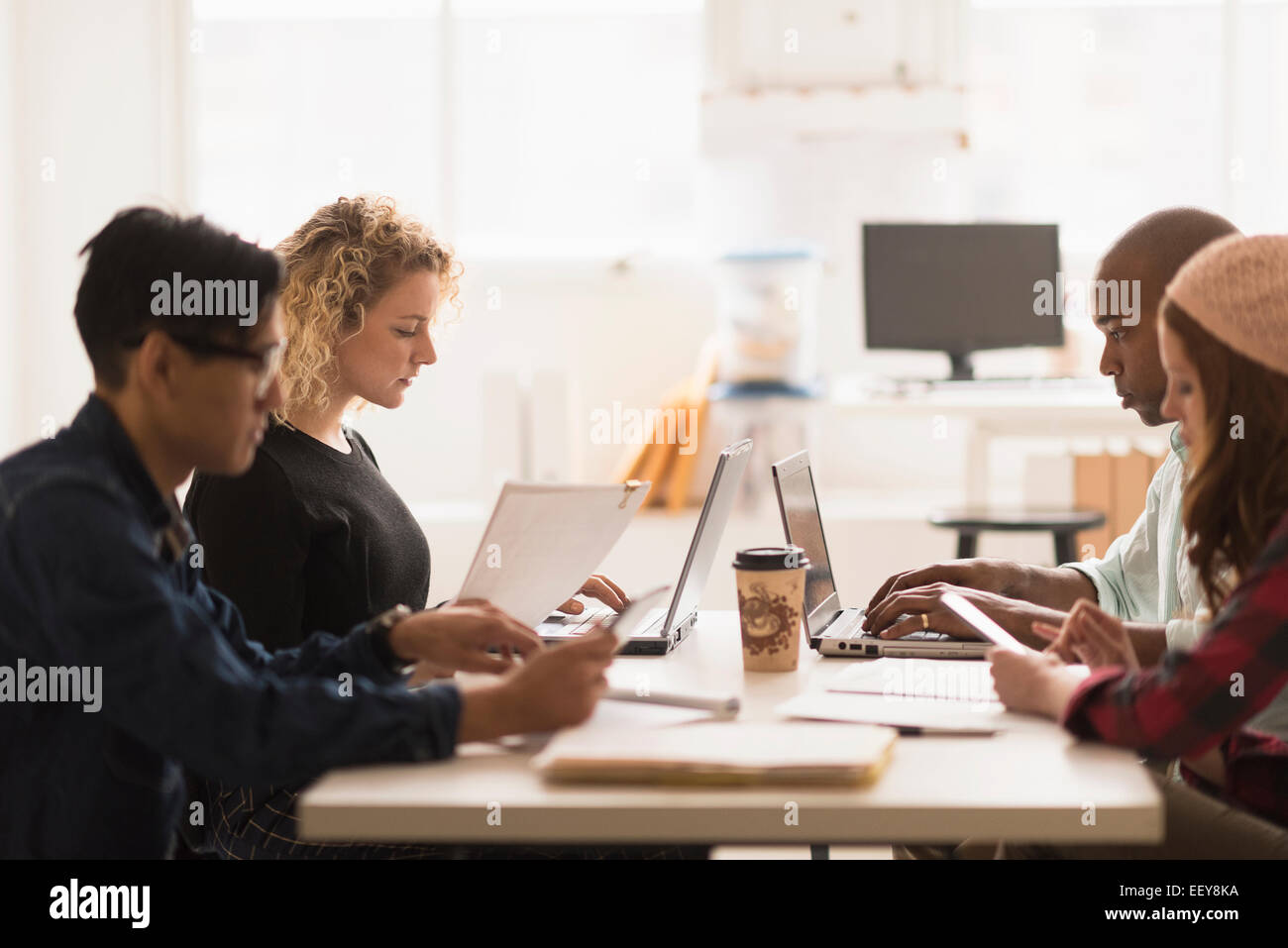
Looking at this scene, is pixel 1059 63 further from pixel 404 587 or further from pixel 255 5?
pixel 404 587

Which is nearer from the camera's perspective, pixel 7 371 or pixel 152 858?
pixel 152 858

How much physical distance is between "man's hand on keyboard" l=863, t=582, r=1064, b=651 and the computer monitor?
2.80m

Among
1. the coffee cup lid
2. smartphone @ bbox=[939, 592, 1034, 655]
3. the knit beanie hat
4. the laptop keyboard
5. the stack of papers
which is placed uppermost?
the knit beanie hat

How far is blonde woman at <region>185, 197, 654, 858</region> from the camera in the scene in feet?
5.35

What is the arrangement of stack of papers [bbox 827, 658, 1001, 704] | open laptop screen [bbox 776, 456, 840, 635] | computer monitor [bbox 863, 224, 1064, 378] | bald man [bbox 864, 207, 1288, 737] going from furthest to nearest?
computer monitor [bbox 863, 224, 1064, 378] < bald man [bbox 864, 207, 1288, 737] < open laptop screen [bbox 776, 456, 840, 635] < stack of papers [bbox 827, 658, 1001, 704]

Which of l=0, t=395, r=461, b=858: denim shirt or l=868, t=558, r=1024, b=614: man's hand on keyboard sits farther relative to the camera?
l=868, t=558, r=1024, b=614: man's hand on keyboard

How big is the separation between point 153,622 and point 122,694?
6 cm

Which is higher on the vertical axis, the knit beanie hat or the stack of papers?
the knit beanie hat

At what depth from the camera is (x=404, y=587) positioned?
1.86 m

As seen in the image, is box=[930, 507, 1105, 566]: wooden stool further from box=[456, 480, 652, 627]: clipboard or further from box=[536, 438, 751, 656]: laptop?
box=[456, 480, 652, 627]: clipboard

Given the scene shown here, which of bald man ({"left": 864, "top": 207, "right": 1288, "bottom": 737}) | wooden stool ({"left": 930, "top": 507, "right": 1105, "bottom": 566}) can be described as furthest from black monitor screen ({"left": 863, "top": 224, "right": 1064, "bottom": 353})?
bald man ({"left": 864, "top": 207, "right": 1288, "bottom": 737})
